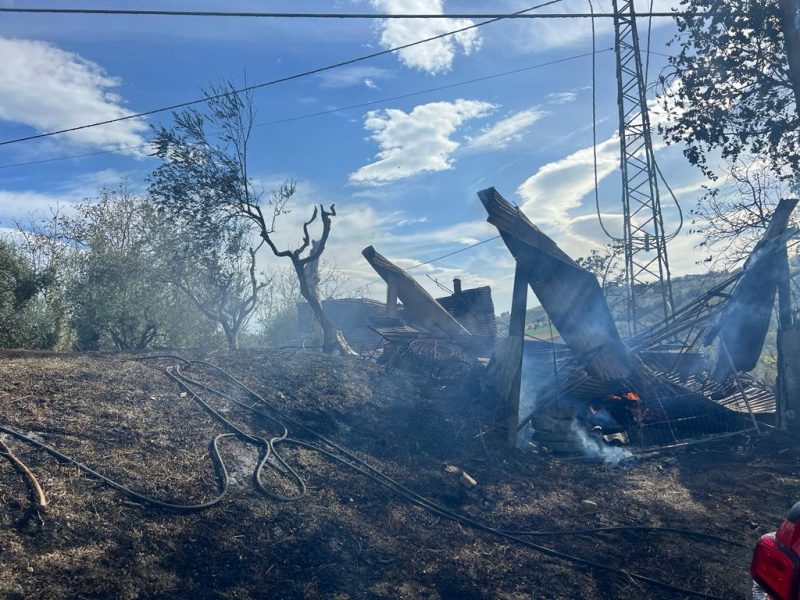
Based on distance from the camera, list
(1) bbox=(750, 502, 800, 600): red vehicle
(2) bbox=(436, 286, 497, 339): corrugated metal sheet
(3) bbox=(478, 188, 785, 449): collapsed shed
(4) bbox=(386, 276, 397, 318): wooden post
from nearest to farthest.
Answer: (1) bbox=(750, 502, 800, 600): red vehicle < (3) bbox=(478, 188, 785, 449): collapsed shed < (4) bbox=(386, 276, 397, 318): wooden post < (2) bbox=(436, 286, 497, 339): corrugated metal sheet

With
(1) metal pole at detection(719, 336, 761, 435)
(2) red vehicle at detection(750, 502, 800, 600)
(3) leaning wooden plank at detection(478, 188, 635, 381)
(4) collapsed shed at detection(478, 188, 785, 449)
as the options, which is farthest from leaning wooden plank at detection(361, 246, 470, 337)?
(2) red vehicle at detection(750, 502, 800, 600)

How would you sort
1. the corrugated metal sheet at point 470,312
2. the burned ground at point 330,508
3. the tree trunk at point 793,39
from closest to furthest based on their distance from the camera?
1. the burned ground at point 330,508
2. the tree trunk at point 793,39
3. the corrugated metal sheet at point 470,312

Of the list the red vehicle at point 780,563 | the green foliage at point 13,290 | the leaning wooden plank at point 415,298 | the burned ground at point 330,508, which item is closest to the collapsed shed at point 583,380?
the burned ground at point 330,508

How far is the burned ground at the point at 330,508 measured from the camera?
4078mm

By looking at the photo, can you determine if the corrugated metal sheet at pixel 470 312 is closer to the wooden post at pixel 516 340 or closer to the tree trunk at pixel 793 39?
the wooden post at pixel 516 340

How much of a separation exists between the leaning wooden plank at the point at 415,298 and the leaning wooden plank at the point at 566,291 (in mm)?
3698

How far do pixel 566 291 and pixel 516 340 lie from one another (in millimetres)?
1235

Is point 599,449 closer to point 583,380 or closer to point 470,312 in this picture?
point 583,380

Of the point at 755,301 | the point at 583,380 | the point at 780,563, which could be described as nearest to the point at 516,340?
the point at 583,380

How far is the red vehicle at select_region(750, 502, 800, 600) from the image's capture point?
1.96 metres

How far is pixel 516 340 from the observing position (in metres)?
9.09

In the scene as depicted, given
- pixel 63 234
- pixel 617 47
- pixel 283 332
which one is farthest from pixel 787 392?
pixel 283 332

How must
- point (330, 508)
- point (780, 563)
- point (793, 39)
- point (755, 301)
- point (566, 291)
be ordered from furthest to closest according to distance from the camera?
point (755, 301)
point (566, 291)
point (793, 39)
point (330, 508)
point (780, 563)

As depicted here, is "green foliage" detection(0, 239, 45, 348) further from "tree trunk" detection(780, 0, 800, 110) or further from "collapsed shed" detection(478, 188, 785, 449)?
"tree trunk" detection(780, 0, 800, 110)
